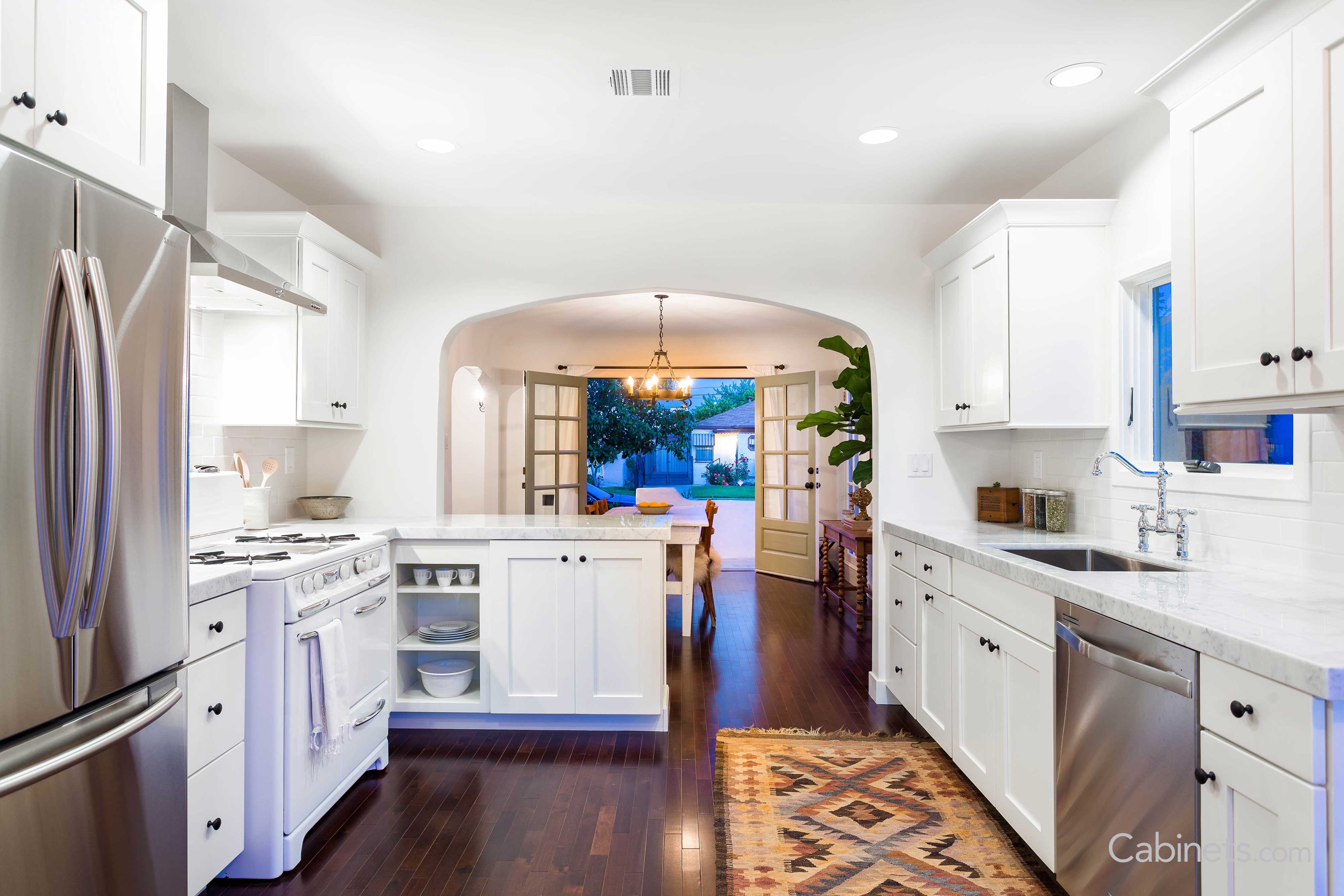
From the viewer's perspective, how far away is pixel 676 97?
257 cm

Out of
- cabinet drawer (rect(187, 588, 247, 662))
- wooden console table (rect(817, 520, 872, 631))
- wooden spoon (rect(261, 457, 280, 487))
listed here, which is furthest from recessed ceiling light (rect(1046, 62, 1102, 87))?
wooden spoon (rect(261, 457, 280, 487))

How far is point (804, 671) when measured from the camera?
411 cm

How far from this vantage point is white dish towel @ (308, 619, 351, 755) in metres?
2.28

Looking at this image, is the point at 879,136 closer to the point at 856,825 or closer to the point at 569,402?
the point at 856,825

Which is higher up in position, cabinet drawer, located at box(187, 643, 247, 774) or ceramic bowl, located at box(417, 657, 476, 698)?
cabinet drawer, located at box(187, 643, 247, 774)

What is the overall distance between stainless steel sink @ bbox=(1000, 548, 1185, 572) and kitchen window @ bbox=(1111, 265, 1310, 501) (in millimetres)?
317

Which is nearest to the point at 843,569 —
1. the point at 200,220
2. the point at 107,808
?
the point at 200,220

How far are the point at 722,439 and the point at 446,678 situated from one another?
29.3ft

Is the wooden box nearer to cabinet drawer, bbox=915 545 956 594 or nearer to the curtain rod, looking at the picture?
cabinet drawer, bbox=915 545 956 594

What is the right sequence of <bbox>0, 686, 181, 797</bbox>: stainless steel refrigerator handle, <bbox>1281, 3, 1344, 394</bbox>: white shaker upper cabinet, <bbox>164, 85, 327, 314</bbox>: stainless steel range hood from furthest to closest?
<bbox>164, 85, 327, 314</bbox>: stainless steel range hood, <bbox>1281, 3, 1344, 394</bbox>: white shaker upper cabinet, <bbox>0, 686, 181, 797</bbox>: stainless steel refrigerator handle

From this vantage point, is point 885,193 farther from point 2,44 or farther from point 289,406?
point 2,44

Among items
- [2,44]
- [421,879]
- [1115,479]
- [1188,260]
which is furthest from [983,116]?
[421,879]

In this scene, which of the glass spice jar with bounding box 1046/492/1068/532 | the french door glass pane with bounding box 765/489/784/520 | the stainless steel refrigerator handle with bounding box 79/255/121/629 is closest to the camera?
the stainless steel refrigerator handle with bounding box 79/255/121/629

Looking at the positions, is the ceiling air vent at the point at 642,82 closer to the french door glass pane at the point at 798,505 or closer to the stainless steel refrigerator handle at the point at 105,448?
the stainless steel refrigerator handle at the point at 105,448
